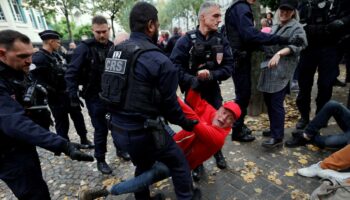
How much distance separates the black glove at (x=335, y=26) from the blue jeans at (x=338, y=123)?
110 centimetres

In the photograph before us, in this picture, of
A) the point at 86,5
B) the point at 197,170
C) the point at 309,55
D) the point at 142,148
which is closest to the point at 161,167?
the point at 142,148

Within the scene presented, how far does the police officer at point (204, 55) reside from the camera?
291 centimetres

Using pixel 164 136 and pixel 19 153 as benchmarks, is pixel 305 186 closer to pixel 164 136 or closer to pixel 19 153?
pixel 164 136

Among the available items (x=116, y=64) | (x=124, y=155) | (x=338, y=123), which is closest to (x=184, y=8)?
(x=124, y=155)

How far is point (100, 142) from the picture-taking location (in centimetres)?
356

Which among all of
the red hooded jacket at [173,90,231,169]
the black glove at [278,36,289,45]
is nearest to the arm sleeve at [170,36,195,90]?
the red hooded jacket at [173,90,231,169]

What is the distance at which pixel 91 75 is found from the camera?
3365 mm

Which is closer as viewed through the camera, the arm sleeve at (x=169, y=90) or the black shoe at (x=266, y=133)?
the arm sleeve at (x=169, y=90)

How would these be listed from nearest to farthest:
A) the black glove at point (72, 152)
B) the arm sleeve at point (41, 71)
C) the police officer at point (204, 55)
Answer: the black glove at point (72, 152) < the police officer at point (204, 55) < the arm sleeve at point (41, 71)

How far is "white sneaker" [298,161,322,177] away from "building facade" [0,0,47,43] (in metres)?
18.0

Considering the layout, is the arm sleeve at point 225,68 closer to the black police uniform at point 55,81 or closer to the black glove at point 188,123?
the black glove at point 188,123

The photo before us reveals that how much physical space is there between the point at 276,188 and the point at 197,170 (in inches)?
39.6

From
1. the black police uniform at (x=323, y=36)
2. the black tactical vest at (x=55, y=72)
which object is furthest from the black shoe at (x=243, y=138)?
the black tactical vest at (x=55, y=72)

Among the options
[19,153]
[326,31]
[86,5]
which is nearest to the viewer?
[19,153]
